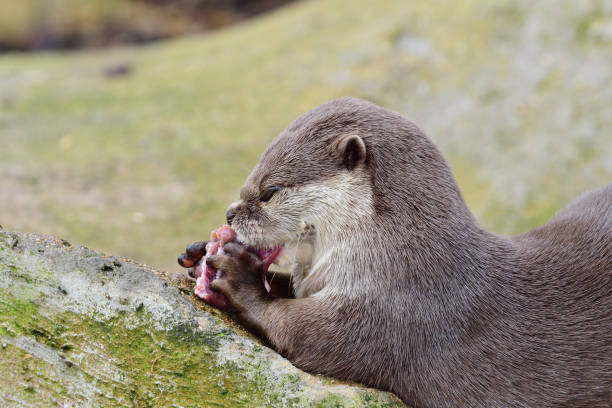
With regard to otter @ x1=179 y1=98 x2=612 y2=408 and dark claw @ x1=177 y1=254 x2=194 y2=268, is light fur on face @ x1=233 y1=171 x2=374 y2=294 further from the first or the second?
dark claw @ x1=177 y1=254 x2=194 y2=268

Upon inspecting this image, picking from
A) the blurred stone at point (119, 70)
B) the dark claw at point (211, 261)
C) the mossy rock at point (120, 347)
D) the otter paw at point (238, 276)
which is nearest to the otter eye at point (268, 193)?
the otter paw at point (238, 276)

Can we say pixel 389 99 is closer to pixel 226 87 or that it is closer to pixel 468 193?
pixel 468 193

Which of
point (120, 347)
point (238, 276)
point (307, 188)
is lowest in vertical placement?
point (120, 347)

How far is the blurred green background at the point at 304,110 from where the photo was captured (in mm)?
6992

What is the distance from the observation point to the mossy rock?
7.20 feet

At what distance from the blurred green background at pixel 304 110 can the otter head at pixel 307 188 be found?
3.70 metres

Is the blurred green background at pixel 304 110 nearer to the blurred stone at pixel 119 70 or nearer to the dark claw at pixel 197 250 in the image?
the blurred stone at pixel 119 70

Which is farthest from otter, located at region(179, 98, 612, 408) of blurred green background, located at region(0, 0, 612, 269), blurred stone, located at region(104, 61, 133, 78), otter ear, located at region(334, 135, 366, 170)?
blurred stone, located at region(104, 61, 133, 78)

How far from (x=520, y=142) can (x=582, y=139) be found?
627 millimetres

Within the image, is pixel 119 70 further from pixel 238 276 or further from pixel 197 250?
pixel 238 276

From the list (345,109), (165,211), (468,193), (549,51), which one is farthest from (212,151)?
(345,109)

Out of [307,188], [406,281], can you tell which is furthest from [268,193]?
[406,281]

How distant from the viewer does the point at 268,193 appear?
2.96 m

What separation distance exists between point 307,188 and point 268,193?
18 cm
